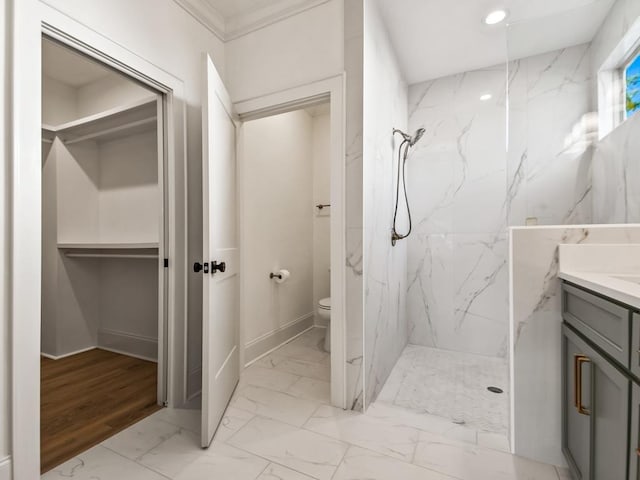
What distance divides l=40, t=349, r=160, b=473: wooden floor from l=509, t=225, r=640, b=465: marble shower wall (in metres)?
2.04

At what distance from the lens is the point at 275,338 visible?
113 inches

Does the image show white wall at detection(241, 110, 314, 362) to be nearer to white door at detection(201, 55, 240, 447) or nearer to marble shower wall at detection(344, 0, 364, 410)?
white door at detection(201, 55, 240, 447)

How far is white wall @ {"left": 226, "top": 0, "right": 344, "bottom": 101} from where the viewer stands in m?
1.86

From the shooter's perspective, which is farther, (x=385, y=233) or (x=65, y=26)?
(x=385, y=233)

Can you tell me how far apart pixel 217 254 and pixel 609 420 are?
5.56ft

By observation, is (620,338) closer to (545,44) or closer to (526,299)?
(526,299)

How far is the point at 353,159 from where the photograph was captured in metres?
1.80

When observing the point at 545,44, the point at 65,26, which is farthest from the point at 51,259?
the point at 545,44

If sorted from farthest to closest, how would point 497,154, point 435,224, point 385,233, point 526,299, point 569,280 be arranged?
1. point 435,224
2. point 497,154
3. point 385,233
4. point 526,299
5. point 569,280

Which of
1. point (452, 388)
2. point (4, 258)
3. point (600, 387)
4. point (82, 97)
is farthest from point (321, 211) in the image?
point (600, 387)

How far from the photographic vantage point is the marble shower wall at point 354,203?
5.82 feet

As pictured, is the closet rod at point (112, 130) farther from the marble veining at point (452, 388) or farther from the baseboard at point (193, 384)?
the marble veining at point (452, 388)

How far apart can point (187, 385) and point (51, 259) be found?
1.98 m

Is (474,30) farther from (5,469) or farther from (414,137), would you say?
(5,469)
